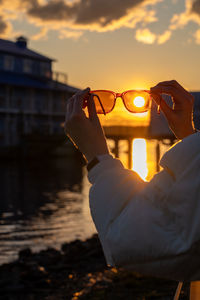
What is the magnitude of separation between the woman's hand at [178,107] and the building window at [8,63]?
50.3 metres

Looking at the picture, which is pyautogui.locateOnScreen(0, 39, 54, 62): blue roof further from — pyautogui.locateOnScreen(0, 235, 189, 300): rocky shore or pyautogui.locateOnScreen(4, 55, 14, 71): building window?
pyautogui.locateOnScreen(0, 235, 189, 300): rocky shore

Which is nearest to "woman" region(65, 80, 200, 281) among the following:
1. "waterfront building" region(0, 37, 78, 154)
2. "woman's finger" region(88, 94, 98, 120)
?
"woman's finger" region(88, 94, 98, 120)

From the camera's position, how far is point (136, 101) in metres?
1.66

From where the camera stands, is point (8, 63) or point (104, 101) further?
point (8, 63)

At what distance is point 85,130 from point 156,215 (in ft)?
1.14

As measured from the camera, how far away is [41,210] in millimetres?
21734

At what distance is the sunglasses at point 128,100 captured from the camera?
154 centimetres

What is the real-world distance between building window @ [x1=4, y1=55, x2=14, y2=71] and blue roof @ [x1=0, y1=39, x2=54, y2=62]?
60 cm

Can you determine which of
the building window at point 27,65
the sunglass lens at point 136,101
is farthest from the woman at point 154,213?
the building window at point 27,65

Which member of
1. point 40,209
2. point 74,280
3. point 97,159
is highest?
point 97,159

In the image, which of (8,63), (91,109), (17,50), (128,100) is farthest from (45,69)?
(91,109)

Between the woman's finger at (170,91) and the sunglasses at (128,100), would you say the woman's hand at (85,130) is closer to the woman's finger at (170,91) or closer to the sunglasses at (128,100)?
the sunglasses at (128,100)

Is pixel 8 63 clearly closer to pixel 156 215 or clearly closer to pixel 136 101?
pixel 136 101

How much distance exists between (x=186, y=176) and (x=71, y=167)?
161 ft
